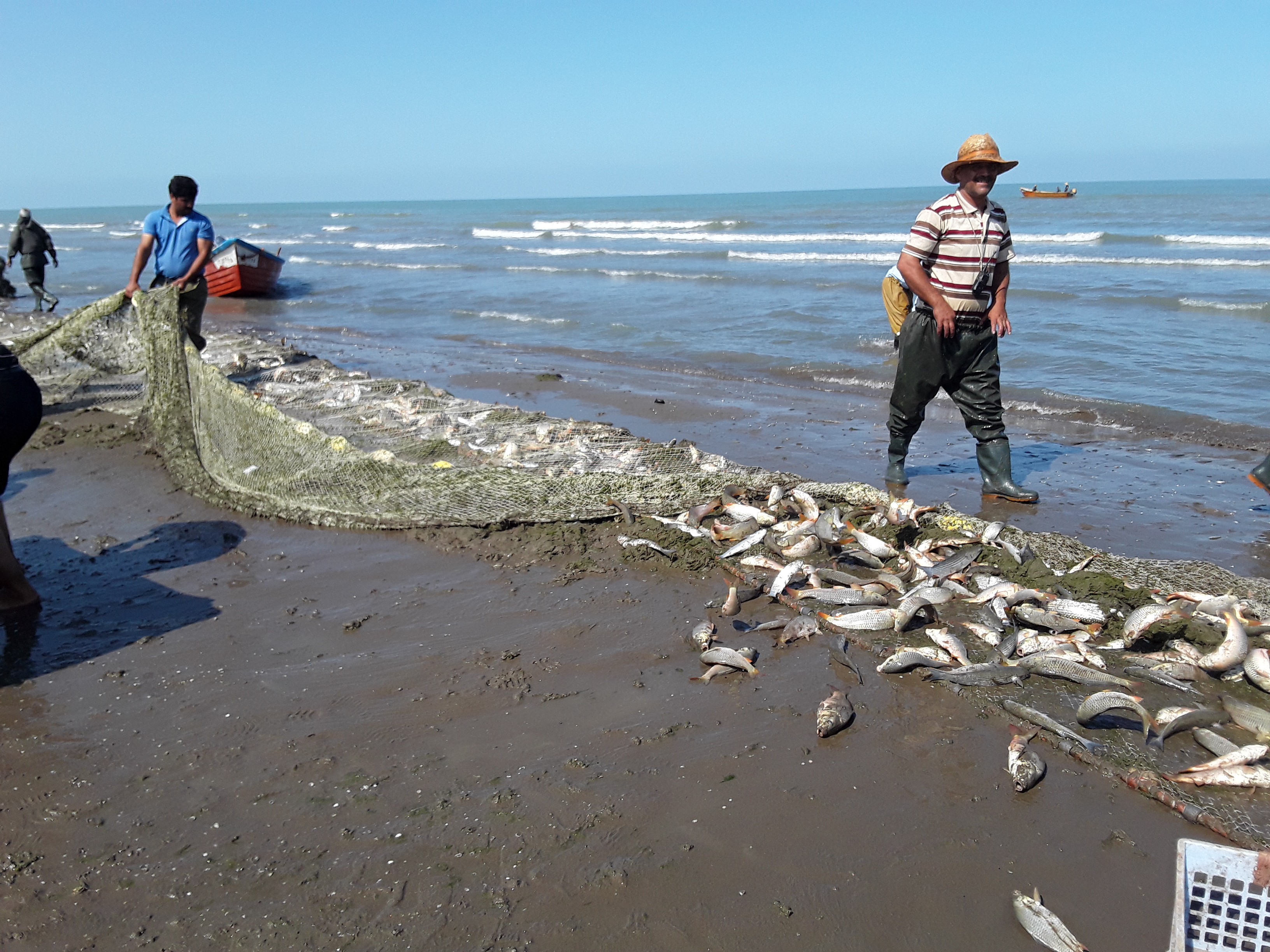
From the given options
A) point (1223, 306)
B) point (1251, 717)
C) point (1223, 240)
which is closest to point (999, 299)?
point (1251, 717)

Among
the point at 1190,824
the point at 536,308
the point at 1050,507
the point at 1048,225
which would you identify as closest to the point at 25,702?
the point at 1190,824

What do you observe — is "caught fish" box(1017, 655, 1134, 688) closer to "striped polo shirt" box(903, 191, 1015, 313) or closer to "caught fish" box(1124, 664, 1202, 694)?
"caught fish" box(1124, 664, 1202, 694)

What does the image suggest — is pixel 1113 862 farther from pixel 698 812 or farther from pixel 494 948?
pixel 494 948

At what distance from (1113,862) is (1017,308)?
1539cm

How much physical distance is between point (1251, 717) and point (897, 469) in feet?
11.6

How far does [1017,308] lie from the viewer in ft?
54.2

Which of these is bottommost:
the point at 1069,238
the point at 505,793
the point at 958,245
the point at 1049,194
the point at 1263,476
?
the point at 505,793

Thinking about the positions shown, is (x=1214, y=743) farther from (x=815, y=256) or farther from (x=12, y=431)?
(x=815, y=256)

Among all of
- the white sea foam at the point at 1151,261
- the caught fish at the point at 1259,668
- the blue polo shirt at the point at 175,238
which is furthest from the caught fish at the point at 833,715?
the white sea foam at the point at 1151,261

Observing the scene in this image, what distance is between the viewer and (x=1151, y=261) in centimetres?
2392

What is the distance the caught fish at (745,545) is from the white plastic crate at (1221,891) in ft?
9.66

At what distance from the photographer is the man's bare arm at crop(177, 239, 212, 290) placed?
8.10 meters

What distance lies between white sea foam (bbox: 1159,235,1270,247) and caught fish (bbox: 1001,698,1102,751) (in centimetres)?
2936

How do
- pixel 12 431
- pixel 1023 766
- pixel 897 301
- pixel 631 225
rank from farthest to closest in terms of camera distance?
pixel 631 225
pixel 897 301
pixel 12 431
pixel 1023 766
